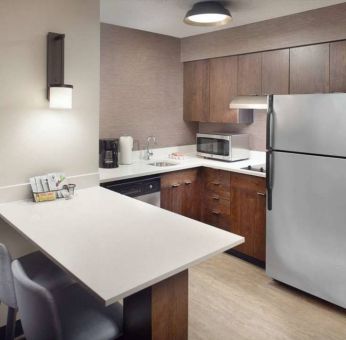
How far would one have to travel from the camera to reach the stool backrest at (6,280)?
151cm

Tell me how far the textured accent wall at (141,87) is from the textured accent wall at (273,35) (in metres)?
0.34

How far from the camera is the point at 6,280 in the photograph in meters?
→ 1.54

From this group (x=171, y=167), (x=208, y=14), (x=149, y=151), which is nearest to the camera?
(x=208, y=14)

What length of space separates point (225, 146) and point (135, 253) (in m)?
2.48

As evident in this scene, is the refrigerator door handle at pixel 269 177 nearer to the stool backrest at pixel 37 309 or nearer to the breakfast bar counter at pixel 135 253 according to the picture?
the breakfast bar counter at pixel 135 253

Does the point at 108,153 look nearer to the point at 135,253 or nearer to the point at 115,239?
the point at 115,239

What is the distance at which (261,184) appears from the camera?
319 centimetres

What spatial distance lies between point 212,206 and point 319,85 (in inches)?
60.5

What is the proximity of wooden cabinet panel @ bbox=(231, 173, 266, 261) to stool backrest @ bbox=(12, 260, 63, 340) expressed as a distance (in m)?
2.30

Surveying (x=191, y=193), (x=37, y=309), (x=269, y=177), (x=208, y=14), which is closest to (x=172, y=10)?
(x=208, y=14)

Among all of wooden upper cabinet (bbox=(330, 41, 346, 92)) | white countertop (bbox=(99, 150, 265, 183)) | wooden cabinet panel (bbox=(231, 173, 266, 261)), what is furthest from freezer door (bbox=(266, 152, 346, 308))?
wooden upper cabinet (bbox=(330, 41, 346, 92))

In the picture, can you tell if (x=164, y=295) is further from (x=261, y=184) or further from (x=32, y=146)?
(x=261, y=184)

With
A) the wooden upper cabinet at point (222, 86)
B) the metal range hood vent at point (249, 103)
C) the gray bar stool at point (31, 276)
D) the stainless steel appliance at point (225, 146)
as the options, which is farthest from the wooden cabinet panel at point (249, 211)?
the gray bar stool at point (31, 276)

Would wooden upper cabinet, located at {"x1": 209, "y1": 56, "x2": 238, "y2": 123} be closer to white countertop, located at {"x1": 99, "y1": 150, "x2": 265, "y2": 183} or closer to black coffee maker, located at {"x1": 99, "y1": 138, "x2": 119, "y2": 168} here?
white countertop, located at {"x1": 99, "y1": 150, "x2": 265, "y2": 183}
